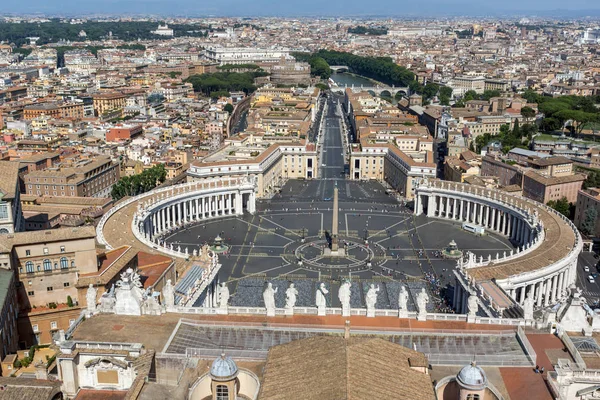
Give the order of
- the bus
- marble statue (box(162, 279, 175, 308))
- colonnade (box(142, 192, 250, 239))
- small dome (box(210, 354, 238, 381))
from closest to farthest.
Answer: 1. small dome (box(210, 354, 238, 381))
2. marble statue (box(162, 279, 175, 308))
3. the bus
4. colonnade (box(142, 192, 250, 239))

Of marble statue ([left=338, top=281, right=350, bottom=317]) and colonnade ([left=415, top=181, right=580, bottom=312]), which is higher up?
marble statue ([left=338, top=281, right=350, bottom=317])

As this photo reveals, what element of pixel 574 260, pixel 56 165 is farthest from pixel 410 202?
pixel 56 165

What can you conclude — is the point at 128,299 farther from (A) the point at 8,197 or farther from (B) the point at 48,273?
(A) the point at 8,197

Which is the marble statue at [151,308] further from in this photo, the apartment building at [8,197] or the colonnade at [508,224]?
the colonnade at [508,224]

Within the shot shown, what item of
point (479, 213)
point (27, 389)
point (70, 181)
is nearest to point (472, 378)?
point (27, 389)

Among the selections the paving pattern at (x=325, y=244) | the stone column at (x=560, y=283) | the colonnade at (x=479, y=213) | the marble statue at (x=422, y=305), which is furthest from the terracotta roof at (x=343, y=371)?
the colonnade at (x=479, y=213)

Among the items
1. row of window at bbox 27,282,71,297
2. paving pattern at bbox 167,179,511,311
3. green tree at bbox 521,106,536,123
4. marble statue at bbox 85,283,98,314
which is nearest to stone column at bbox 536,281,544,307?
paving pattern at bbox 167,179,511,311

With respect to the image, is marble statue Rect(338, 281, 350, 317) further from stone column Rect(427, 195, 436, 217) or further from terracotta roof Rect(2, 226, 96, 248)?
stone column Rect(427, 195, 436, 217)
